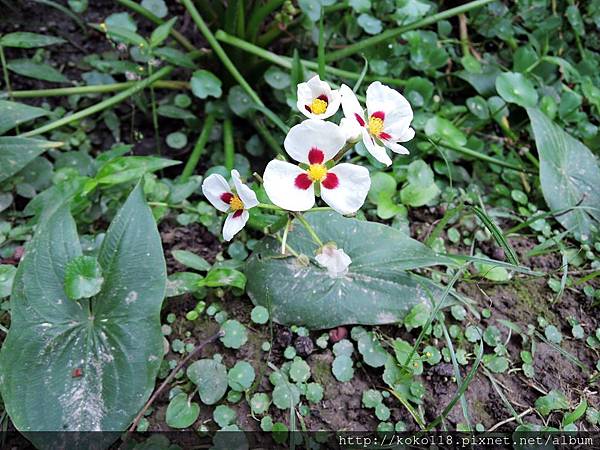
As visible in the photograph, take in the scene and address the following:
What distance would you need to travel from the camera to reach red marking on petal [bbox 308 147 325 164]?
2.93 feet

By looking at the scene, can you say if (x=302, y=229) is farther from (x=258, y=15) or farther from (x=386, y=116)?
(x=258, y=15)

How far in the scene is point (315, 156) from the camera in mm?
902

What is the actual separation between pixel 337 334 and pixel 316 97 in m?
0.55

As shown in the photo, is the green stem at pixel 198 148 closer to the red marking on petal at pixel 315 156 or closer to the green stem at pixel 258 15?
the green stem at pixel 258 15

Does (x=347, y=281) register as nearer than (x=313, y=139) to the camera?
No

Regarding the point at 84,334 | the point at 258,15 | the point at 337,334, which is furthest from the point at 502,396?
the point at 258,15

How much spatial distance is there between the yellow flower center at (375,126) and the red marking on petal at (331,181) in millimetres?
131

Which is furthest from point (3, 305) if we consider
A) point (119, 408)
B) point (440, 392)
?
point (440, 392)

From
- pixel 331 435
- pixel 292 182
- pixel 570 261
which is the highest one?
pixel 292 182

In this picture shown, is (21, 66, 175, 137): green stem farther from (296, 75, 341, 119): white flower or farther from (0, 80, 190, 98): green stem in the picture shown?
(296, 75, 341, 119): white flower

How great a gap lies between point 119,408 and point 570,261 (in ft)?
3.83

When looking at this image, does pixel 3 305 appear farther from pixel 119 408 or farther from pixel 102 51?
pixel 102 51

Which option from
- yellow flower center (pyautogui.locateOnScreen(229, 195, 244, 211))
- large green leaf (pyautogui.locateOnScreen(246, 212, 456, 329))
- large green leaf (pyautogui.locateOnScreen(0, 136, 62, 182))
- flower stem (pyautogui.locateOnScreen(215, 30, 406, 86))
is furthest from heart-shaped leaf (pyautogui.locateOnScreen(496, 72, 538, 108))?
large green leaf (pyautogui.locateOnScreen(0, 136, 62, 182))

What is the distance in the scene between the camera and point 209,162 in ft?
5.37
